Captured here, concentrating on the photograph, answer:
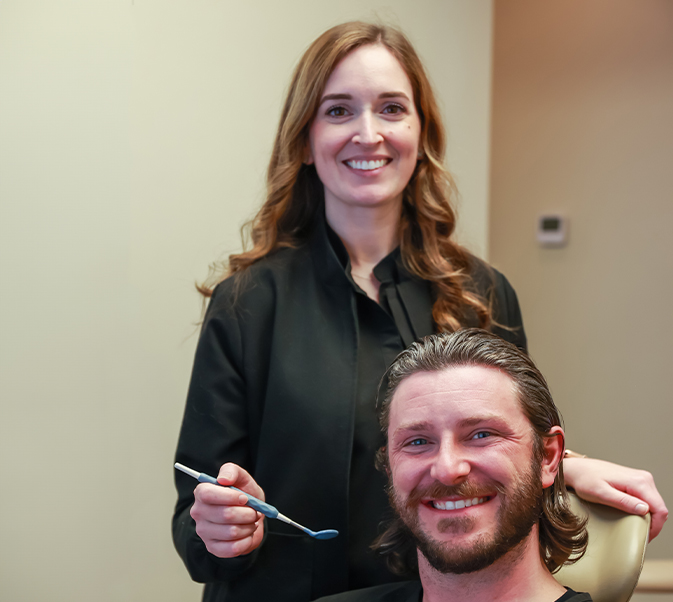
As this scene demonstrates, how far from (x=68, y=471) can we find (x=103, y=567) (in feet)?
0.99

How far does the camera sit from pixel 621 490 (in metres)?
1.34

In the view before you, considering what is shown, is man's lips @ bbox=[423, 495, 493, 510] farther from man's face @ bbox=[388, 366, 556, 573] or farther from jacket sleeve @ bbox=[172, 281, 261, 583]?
jacket sleeve @ bbox=[172, 281, 261, 583]

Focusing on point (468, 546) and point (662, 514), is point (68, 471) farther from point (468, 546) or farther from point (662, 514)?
point (662, 514)

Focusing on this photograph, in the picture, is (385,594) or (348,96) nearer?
(385,594)

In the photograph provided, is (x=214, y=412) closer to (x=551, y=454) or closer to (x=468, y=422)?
(x=468, y=422)

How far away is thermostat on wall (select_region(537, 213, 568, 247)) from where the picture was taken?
9.86ft

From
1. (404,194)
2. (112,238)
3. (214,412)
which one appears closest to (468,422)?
(214,412)

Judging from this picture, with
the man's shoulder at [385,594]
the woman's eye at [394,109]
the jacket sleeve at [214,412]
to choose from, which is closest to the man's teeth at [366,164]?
the woman's eye at [394,109]

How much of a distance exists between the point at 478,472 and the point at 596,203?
6.95 ft

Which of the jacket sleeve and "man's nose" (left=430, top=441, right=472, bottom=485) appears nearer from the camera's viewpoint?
"man's nose" (left=430, top=441, right=472, bottom=485)

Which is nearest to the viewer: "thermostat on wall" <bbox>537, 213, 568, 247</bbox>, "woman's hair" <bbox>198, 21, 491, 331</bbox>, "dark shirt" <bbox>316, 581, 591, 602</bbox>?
"dark shirt" <bbox>316, 581, 591, 602</bbox>

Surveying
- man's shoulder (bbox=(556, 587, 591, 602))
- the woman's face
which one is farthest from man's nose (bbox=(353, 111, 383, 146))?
man's shoulder (bbox=(556, 587, 591, 602))

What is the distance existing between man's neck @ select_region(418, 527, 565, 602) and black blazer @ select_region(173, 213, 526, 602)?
0.29m

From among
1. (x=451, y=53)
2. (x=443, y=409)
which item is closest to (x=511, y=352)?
(x=443, y=409)
